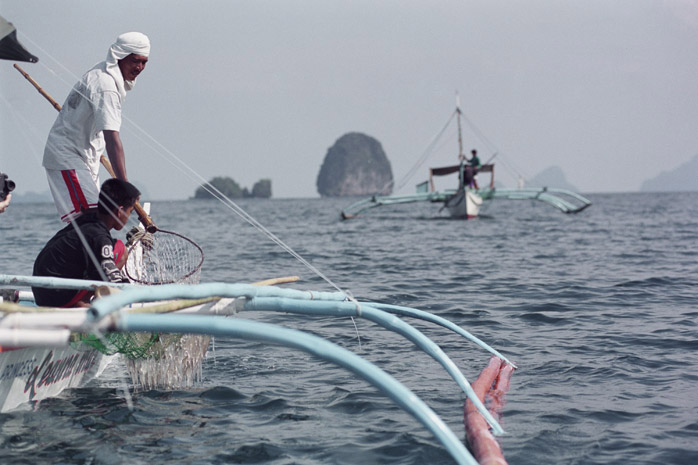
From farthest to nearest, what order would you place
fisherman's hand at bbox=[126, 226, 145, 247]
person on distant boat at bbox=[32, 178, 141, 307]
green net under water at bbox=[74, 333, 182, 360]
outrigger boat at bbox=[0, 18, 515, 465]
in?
1. fisherman's hand at bbox=[126, 226, 145, 247]
2. person on distant boat at bbox=[32, 178, 141, 307]
3. green net under water at bbox=[74, 333, 182, 360]
4. outrigger boat at bbox=[0, 18, 515, 465]

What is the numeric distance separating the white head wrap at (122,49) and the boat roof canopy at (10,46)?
70cm

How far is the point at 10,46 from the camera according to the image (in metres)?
5.35

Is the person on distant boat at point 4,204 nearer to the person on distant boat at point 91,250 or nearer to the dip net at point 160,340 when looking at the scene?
the person on distant boat at point 91,250

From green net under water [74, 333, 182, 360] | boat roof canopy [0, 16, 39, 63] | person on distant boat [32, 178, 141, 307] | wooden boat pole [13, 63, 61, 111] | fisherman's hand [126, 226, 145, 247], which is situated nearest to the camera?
green net under water [74, 333, 182, 360]

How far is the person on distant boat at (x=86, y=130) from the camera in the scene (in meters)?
5.21

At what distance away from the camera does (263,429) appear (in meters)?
4.76

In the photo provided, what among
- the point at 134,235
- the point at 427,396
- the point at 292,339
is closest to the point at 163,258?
the point at 134,235

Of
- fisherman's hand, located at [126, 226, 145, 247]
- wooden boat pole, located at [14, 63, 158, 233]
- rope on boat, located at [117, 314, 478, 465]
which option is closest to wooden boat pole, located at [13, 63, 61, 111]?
wooden boat pole, located at [14, 63, 158, 233]

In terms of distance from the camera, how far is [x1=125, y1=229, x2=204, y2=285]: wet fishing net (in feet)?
18.9

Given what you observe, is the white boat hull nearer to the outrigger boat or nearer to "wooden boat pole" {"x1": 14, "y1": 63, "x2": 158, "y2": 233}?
the outrigger boat

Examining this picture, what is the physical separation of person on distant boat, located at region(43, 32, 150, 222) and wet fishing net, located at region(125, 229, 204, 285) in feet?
2.01

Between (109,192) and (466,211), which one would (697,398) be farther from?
(466,211)

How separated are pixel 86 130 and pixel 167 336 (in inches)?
68.6

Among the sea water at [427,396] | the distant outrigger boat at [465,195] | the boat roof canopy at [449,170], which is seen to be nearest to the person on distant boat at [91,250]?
the sea water at [427,396]
